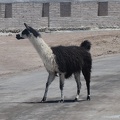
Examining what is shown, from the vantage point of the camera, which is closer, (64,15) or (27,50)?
(27,50)

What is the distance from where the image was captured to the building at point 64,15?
2133 inches

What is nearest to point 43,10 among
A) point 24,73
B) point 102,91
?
point 24,73

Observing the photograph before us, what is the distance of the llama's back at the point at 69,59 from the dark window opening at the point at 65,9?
1536 inches

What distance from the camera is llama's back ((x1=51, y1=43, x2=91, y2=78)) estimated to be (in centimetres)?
1555

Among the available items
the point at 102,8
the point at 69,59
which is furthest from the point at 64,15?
the point at 69,59

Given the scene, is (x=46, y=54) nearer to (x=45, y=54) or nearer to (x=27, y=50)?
(x=45, y=54)

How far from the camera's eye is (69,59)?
15.7 meters

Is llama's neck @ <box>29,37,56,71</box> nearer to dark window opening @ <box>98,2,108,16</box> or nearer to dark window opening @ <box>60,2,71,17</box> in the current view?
dark window opening @ <box>60,2,71,17</box>

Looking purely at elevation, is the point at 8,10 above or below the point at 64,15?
above

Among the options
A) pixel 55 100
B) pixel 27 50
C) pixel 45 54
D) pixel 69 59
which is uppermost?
pixel 45 54

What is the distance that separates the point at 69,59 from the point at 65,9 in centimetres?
3988

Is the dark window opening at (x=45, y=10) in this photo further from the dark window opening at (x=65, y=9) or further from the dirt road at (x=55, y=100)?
the dirt road at (x=55, y=100)

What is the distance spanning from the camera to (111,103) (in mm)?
15289

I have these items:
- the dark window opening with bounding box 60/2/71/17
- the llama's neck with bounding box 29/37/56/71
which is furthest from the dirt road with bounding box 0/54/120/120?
the dark window opening with bounding box 60/2/71/17
